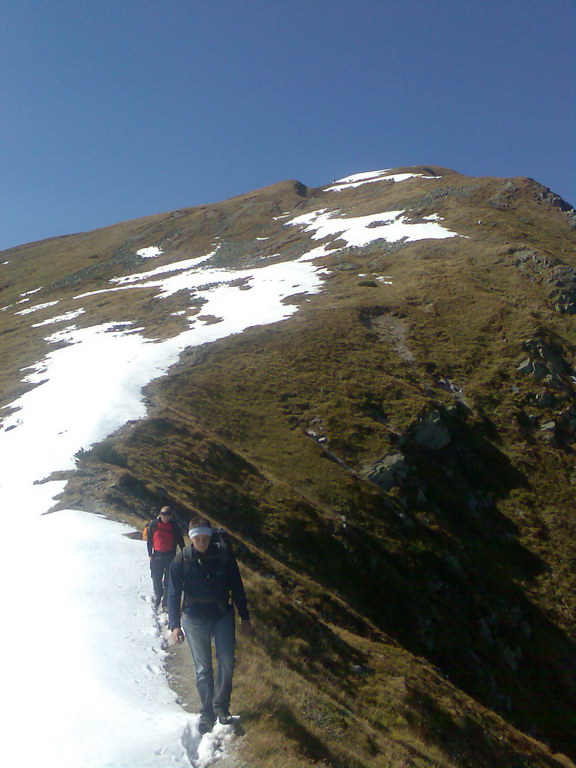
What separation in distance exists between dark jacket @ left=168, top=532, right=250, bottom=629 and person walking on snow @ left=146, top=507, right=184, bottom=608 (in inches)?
156

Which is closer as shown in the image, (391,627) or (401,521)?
(391,627)

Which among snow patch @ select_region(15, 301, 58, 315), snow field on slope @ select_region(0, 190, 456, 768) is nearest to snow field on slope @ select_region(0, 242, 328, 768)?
snow field on slope @ select_region(0, 190, 456, 768)

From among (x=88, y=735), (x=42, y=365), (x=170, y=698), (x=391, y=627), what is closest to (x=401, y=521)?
(x=391, y=627)

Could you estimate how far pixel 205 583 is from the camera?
27.0 feet

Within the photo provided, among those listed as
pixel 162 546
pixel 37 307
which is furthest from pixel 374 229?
pixel 162 546

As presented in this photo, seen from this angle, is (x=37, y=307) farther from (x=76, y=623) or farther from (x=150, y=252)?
(x=76, y=623)

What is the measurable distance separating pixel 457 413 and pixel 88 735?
29.2 meters

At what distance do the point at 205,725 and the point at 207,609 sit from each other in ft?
5.10

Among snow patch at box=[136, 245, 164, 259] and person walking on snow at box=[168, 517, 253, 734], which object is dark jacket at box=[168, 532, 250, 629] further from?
snow patch at box=[136, 245, 164, 259]

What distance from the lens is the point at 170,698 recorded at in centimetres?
900

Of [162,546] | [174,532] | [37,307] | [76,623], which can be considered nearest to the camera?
[76,623]

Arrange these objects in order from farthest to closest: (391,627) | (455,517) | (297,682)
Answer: (455,517)
(391,627)
(297,682)

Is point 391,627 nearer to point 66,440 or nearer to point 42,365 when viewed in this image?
point 66,440

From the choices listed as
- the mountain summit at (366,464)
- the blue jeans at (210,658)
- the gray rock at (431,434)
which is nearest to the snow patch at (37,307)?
the mountain summit at (366,464)
